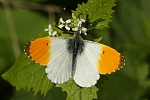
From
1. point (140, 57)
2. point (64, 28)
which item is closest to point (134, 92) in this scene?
point (140, 57)

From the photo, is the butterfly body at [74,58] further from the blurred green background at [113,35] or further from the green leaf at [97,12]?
the blurred green background at [113,35]

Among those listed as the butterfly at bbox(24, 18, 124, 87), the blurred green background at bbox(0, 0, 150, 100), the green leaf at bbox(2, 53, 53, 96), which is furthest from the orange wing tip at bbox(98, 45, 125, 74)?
the blurred green background at bbox(0, 0, 150, 100)

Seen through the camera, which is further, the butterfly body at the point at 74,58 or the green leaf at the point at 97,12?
the green leaf at the point at 97,12

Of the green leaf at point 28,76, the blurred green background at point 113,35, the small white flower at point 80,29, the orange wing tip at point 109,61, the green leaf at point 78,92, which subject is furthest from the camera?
the blurred green background at point 113,35

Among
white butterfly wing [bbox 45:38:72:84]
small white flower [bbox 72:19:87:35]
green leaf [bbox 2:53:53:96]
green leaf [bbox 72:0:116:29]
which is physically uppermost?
green leaf [bbox 72:0:116:29]

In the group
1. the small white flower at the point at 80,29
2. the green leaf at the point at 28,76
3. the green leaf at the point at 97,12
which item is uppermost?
the green leaf at the point at 97,12

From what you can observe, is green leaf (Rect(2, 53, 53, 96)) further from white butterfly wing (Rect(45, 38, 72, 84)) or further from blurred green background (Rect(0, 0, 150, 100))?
blurred green background (Rect(0, 0, 150, 100))

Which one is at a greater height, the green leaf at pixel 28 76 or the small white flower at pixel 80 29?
the small white flower at pixel 80 29

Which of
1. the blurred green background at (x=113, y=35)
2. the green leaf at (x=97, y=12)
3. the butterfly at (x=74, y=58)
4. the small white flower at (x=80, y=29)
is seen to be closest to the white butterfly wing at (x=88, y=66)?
the butterfly at (x=74, y=58)
